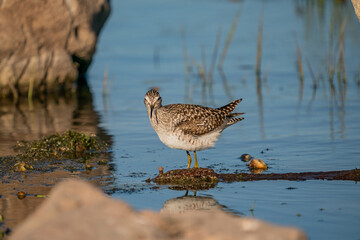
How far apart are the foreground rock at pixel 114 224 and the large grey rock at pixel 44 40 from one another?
10359 mm

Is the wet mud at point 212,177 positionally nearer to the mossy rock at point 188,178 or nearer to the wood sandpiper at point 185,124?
the mossy rock at point 188,178

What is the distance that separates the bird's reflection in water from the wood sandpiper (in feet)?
4.41

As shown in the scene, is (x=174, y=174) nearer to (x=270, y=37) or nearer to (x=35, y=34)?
(x=35, y=34)

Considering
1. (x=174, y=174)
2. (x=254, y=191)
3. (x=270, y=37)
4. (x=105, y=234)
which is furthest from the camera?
(x=270, y=37)

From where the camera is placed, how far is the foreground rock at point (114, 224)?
5.16 m

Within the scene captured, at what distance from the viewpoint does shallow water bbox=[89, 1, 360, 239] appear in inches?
343

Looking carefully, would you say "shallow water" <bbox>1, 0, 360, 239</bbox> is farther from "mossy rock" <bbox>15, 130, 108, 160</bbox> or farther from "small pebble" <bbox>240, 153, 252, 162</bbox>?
"mossy rock" <bbox>15, 130, 108, 160</bbox>

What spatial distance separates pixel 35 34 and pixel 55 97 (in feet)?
5.79

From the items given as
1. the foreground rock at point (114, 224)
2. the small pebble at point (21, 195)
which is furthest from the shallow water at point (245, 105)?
the foreground rock at point (114, 224)

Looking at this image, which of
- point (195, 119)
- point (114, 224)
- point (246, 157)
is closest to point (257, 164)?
point (246, 157)

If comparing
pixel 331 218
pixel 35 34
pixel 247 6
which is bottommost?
pixel 331 218

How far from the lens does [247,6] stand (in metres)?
29.6

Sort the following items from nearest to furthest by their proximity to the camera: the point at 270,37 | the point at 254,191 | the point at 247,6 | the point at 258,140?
the point at 254,191, the point at 258,140, the point at 270,37, the point at 247,6

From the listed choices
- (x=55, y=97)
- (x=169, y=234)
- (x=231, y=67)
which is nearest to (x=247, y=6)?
(x=231, y=67)
